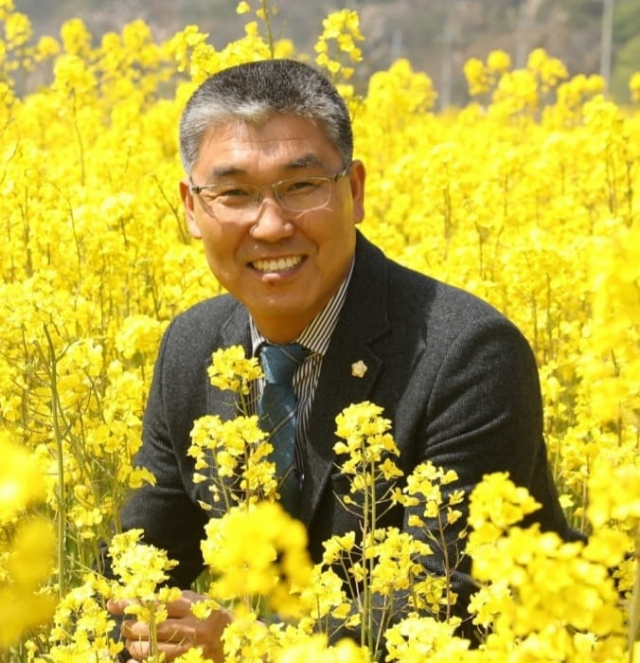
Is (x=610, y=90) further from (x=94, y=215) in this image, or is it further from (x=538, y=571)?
(x=538, y=571)

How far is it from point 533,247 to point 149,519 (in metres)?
1.35

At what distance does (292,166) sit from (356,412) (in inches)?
31.9

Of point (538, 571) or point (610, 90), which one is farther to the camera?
point (610, 90)

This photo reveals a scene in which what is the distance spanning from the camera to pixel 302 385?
3.06 metres

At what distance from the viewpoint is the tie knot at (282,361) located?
9.99 feet

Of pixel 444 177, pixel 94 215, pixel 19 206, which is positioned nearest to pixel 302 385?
pixel 94 215

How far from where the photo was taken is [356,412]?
7.21ft

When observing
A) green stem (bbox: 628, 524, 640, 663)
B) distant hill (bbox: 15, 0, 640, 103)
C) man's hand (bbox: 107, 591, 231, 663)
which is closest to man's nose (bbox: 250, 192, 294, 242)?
man's hand (bbox: 107, 591, 231, 663)

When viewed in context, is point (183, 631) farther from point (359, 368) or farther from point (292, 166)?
point (292, 166)

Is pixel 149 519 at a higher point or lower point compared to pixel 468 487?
lower

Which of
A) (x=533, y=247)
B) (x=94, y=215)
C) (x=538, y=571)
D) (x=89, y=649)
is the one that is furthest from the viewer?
(x=94, y=215)

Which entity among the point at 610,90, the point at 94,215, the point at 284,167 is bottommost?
the point at 610,90

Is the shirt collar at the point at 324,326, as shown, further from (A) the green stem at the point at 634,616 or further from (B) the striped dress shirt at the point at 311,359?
(A) the green stem at the point at 634,616

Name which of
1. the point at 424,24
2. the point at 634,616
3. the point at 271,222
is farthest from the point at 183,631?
the point at 424,24
